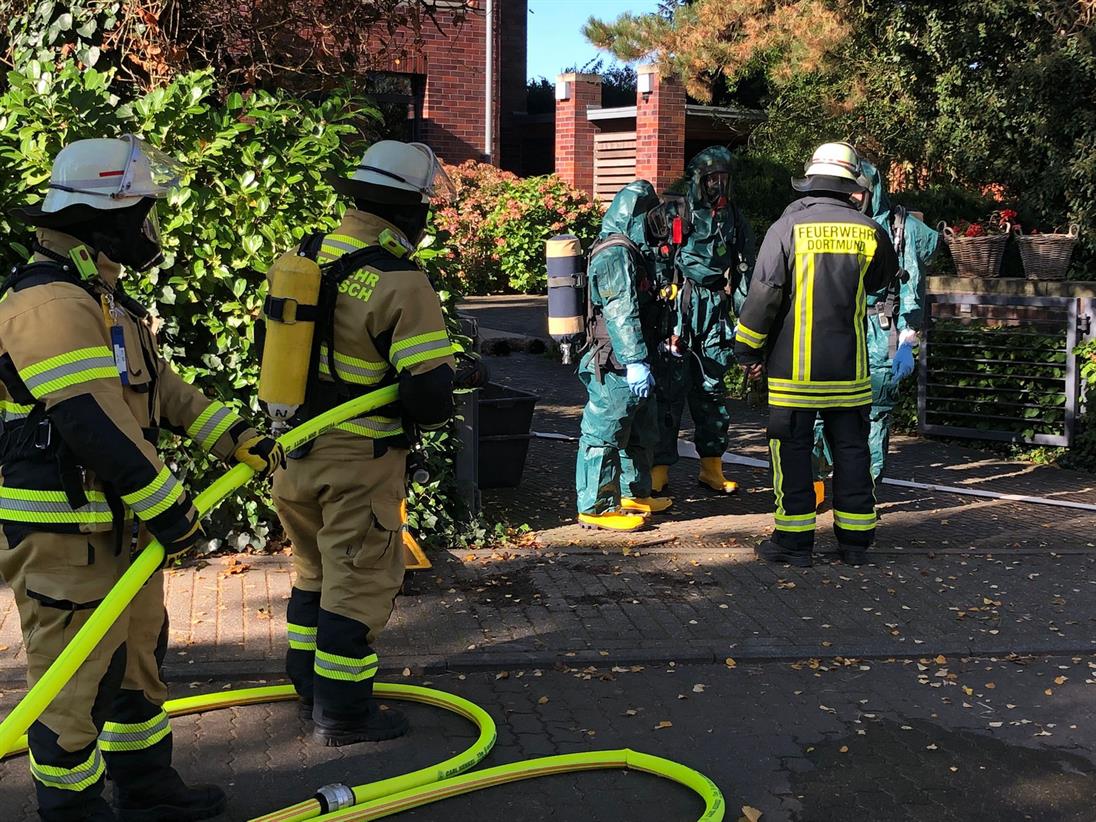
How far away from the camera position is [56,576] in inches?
139

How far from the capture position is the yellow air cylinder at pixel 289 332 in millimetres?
4379

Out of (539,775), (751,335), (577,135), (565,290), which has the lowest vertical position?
(539,775)

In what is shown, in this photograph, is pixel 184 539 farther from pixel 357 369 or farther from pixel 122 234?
pixel 357 369

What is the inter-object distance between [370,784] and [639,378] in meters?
3.73

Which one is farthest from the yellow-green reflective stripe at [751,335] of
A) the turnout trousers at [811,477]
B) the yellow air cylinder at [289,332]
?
the yellow air cylinder at [289,332]

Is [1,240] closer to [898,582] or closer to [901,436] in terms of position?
[898,582]

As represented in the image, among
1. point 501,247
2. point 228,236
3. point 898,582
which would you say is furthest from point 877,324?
point 501,247

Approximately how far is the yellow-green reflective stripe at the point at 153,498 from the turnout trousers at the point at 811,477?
165 inches

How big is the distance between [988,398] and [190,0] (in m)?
6.89

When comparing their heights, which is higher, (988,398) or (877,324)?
(877,324)

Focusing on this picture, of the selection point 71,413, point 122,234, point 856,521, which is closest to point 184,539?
point 71,413

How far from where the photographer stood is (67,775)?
3.54 meters

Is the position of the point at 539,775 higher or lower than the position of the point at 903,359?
lower

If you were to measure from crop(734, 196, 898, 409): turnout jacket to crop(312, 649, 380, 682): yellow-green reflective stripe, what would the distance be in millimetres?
3370
